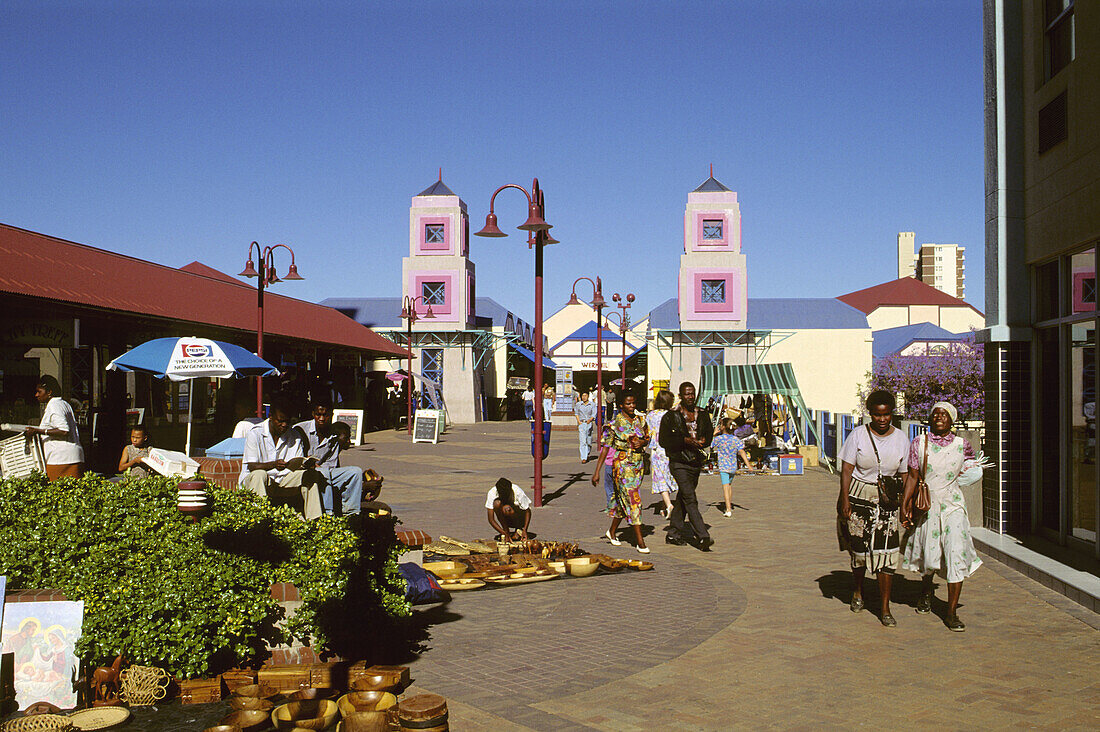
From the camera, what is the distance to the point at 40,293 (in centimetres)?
1655

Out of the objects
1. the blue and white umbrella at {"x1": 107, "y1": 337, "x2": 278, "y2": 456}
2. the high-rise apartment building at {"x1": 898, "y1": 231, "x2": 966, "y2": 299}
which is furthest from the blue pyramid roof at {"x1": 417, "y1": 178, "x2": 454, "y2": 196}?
the high-rise apartment building at {"x1": 898, "y1": 231, "x2": 966, "y2": 299}

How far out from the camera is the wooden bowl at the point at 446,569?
843 cm

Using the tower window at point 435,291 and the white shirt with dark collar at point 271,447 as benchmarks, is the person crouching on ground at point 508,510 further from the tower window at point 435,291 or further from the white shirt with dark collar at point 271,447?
the tower window at point 435,291

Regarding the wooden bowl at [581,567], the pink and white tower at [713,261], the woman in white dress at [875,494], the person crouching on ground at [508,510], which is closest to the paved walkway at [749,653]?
the wooden bowl at [581,567]

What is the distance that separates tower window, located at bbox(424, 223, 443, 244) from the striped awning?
25294 millimetres

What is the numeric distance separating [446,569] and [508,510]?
1789 millimetres

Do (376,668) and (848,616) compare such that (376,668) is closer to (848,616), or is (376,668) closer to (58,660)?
(58,660)

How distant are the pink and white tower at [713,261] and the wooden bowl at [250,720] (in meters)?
42.9

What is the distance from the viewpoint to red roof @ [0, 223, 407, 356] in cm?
1748

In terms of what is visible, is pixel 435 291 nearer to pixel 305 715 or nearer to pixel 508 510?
pixel 508 510

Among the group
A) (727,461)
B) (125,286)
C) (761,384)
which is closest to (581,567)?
(727,461)

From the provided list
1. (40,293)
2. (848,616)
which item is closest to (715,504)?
(848,616)

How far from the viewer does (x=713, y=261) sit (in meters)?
46.1

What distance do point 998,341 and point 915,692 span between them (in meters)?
6.73
